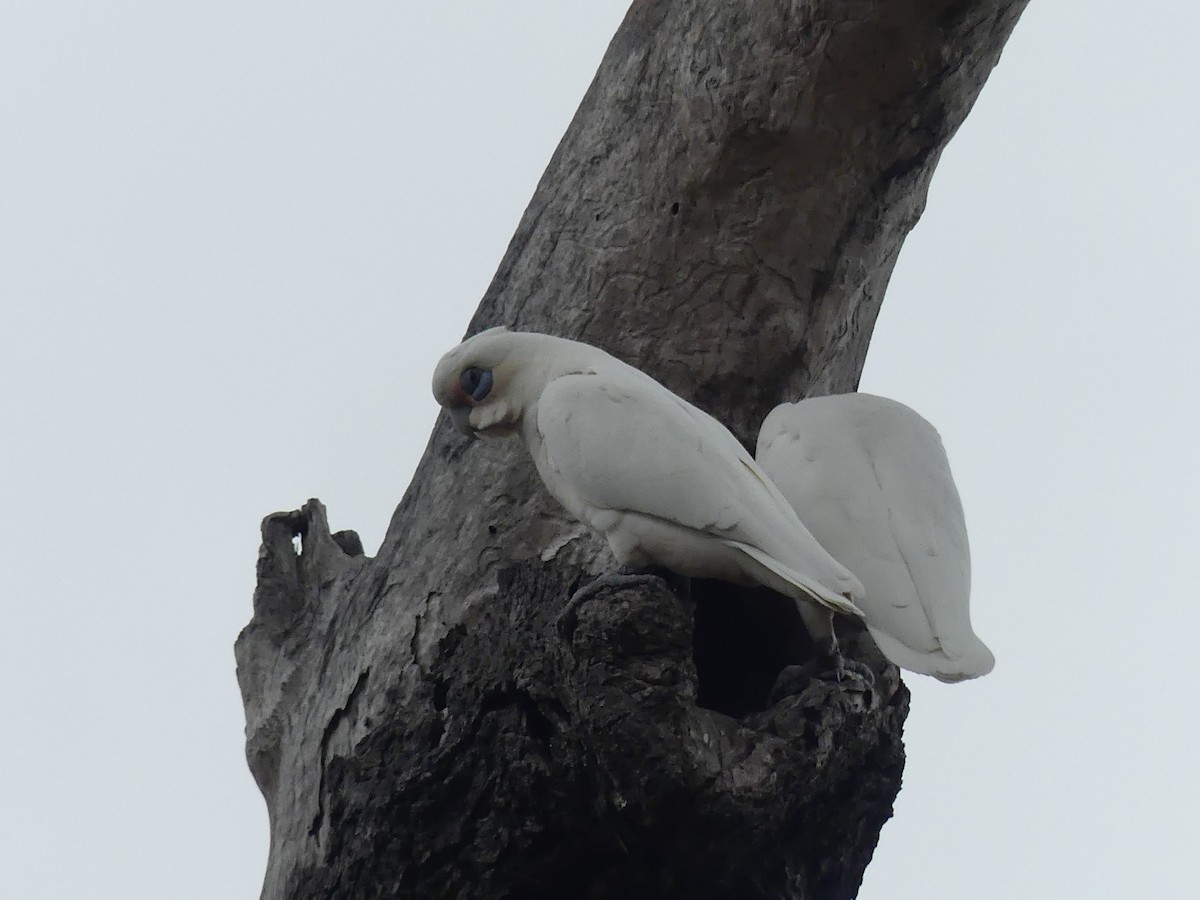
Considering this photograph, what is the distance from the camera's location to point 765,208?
Answer: 3617 millimetres

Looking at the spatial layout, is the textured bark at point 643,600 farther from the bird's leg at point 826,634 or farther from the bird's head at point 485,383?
the bird's head at point 485,383

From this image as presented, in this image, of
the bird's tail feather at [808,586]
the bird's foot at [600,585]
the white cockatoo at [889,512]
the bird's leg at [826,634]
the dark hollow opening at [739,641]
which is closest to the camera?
the bird's tail feather at [808,586]

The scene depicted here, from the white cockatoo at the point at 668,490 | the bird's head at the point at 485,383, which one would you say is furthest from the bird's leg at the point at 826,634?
the bird's head at the point at 485,383

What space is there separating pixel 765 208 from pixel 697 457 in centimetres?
111

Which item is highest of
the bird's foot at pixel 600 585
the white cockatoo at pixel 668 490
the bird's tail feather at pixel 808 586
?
the white cockatoo at pixel 668 490

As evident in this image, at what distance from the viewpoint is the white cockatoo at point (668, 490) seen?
2.62 m

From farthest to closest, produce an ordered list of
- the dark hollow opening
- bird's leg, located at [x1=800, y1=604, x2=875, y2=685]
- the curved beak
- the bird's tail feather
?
1. the dark hollow opening
2. the curved beak
3. bird's leg, located at [x1=800, y1=604, x2=875, y2=685]
4. the bird's tail feather

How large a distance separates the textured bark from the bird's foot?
2 cm

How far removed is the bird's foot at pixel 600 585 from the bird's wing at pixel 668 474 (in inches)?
4.4

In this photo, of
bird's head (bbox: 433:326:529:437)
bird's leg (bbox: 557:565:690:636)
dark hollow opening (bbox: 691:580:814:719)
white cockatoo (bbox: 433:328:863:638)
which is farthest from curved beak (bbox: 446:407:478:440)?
dark hollow opening (bbox: 691:580:814:719)

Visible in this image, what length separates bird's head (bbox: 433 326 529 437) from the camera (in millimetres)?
2998

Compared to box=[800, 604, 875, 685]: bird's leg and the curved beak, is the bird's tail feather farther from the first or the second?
the curved beak

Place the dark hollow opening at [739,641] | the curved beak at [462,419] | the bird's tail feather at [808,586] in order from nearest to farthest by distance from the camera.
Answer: the bird's tail feather at [808,586] → the curved beak at [462,419] → the dark hollow opening at [739,641]

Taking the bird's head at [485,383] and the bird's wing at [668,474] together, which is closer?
the bird's wing at [668,474]
